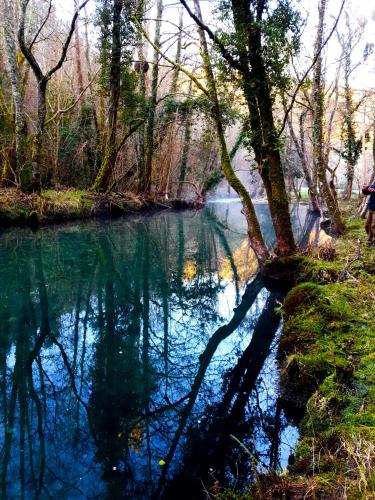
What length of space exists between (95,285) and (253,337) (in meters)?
3.81

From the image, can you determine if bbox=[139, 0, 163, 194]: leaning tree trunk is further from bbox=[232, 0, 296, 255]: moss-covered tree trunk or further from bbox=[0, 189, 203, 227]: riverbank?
bbox=[232, 0, 296, 255]: moss-covered tree trunk

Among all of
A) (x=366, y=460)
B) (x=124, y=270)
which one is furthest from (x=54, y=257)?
(x=366, y=460)

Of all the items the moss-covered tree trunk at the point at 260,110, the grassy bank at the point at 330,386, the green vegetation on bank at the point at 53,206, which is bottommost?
the grassy bank at the point at 330,386

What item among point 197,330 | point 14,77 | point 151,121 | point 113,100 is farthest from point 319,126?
point 151,121

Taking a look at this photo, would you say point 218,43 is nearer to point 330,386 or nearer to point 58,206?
point 330,386

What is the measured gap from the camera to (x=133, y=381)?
4602 millimetres

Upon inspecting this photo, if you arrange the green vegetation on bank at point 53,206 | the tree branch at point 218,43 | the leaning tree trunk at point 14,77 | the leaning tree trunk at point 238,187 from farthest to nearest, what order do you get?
the green vegetation on bank at point 53,206 < the leaning tree trunk at point 14,77 < the leaning tree trunk at point 238,187 < the tree branch at point 218,43

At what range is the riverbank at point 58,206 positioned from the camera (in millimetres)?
14227

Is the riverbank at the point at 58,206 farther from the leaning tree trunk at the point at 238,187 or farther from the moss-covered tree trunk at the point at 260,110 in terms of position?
the moss-covered tree trunk at the point at 260,110

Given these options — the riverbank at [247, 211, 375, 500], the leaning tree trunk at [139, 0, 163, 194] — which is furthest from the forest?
the leaning tree trunk at [139, 0, 163, 194]

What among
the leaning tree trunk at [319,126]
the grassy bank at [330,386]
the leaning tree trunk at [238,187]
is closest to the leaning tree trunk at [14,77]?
the leaning tree trunk at [238,187]

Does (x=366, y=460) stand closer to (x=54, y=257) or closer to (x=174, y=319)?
(x=174, y=319)

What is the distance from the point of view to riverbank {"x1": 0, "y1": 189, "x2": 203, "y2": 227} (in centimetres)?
1423

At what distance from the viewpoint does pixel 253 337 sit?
621 centimetres
